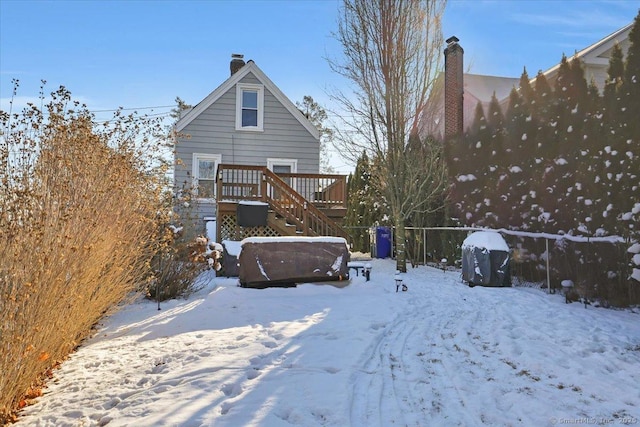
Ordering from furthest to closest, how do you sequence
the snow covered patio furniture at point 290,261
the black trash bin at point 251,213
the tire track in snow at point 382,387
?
the black trash bin at point 251,213, the snow covered patio furniture at point 290,261, the tire track in snow at point 382,387

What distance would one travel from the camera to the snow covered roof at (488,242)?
8.05 meters

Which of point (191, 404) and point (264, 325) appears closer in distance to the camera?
point (191, 404)

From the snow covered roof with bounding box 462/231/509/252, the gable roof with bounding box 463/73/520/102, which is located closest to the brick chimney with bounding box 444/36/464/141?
the gable roof with bounding box 463/73/520/102

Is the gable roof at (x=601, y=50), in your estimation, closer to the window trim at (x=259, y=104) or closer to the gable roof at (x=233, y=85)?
the gable roof at (x=233, y=85)

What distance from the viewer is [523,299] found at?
6723 mm

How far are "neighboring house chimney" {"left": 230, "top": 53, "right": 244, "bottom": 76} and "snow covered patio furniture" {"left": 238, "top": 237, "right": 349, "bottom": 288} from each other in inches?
427

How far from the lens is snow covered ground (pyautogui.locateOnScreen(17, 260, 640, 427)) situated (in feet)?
9.00

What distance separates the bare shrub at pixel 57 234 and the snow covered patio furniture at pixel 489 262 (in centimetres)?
611

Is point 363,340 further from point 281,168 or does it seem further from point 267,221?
point 281,168

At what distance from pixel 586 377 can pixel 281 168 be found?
12.0m

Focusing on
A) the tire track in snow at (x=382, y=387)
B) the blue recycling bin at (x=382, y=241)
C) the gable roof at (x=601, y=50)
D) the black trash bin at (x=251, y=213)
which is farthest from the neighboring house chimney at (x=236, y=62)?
the tire track in snow at (x=382, y=387)

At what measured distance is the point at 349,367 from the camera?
3561 mm

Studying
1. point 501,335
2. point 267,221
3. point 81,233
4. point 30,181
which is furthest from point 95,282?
point 267,221

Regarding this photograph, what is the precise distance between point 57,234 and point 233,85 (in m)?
11.8
